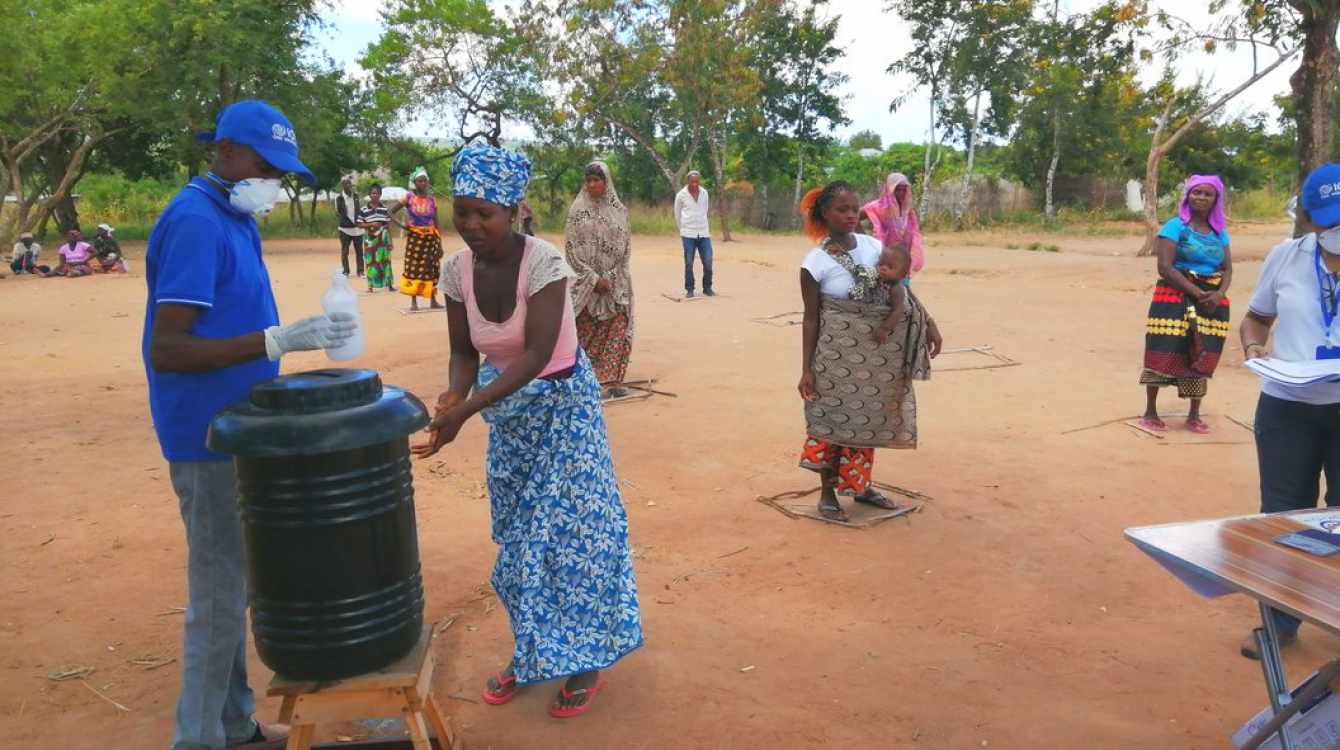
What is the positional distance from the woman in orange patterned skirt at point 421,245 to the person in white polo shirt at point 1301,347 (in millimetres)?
9835

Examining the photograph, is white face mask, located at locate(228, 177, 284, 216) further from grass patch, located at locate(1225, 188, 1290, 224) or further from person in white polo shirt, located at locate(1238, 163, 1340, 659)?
grass patch, located at locate(1225, 188, 1290, 224)

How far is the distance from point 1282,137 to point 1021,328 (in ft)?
82.3

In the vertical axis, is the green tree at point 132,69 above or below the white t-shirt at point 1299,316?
above

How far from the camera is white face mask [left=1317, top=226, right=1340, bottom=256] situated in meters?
3.15

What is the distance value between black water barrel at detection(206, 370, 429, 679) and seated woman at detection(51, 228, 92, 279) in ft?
60.1

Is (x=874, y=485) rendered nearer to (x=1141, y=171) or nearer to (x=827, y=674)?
(x=827, y=674)

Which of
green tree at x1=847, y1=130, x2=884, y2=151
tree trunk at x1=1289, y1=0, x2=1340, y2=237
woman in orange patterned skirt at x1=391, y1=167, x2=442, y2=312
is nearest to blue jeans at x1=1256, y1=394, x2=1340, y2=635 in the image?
tree trunk at x1=1289, y1=0, x2=1340, y2=237

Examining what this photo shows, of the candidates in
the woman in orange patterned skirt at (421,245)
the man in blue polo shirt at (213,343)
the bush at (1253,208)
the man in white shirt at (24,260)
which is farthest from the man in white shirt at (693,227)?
the bush at (1253,208)

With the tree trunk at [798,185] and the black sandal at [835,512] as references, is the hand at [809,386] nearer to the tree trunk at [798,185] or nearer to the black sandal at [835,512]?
the black sandal at [835,512]

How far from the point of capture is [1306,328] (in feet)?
10.6

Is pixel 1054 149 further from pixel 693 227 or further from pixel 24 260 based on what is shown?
pixel 24 260

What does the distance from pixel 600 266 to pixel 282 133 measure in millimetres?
4623

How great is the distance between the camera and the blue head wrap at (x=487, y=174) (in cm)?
272

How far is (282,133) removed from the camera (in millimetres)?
2580
